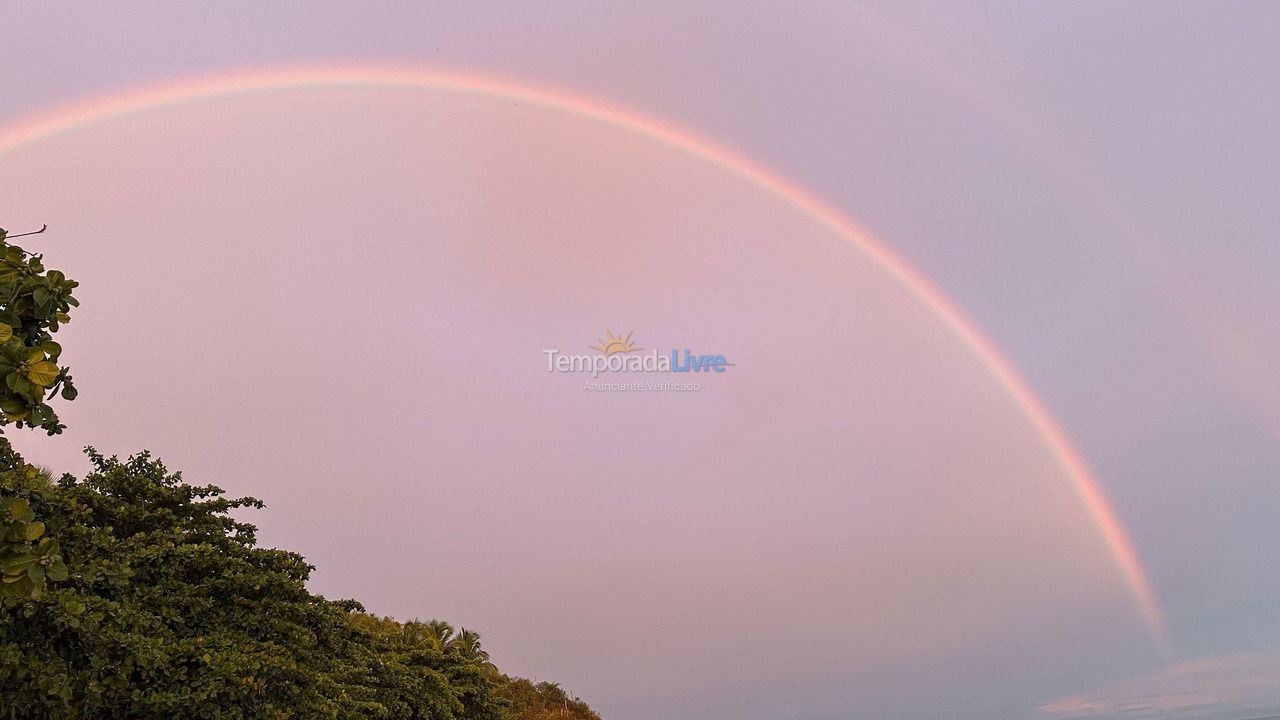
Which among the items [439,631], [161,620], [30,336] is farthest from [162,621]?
[439,631]

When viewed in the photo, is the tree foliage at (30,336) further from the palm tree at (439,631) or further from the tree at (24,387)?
the palm tree at (439,631)

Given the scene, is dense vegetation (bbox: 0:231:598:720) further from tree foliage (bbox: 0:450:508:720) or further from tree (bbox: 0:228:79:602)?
tree (bbox: 0:228:79:602)

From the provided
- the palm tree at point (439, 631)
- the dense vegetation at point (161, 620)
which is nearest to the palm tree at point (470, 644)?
the palm tree at point (439, 631)

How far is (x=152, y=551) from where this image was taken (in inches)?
571

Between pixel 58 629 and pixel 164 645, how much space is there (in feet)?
6.49

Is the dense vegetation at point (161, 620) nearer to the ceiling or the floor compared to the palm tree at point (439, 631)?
nearer to the floor

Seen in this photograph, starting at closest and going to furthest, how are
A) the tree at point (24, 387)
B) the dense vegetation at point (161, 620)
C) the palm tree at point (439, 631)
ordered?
the tree at point (24, 387) → the dense vegetation at point (161, 620) → the palm tree at point (439, 631)

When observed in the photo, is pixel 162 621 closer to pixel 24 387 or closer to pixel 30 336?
pixel 30 336

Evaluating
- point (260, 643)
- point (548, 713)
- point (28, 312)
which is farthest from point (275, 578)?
point (548, 713)

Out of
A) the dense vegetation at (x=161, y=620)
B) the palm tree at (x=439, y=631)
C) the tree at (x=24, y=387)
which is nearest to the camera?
the tree at (x=24, y=387)

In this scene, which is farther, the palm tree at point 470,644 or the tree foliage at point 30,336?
the palm tree at point 470,644

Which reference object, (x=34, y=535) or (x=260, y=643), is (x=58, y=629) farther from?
(x=34, y=535)

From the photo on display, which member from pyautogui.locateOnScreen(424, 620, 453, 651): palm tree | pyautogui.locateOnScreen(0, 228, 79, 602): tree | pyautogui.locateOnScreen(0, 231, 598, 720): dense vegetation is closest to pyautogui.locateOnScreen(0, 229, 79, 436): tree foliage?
pyautogui.locateOnScreen(0, 228, 79, 602): tree

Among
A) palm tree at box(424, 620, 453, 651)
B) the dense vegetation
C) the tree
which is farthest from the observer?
palm tree at box(424, 620, 453, 651)
